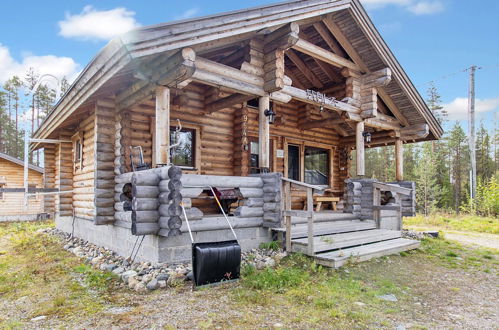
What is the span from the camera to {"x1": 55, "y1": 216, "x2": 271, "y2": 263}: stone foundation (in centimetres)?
525

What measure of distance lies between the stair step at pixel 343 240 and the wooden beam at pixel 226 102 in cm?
306

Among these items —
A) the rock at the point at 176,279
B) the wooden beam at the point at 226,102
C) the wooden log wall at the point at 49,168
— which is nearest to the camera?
the rock at the point at 176,279

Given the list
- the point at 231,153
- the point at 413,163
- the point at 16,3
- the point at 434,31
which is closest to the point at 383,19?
the point at 434,31

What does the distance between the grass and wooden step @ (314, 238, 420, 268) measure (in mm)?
3208

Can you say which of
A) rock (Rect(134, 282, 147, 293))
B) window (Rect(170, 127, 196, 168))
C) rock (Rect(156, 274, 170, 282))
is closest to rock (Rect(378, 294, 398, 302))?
rock (Rect(156, 274, 170, 282))

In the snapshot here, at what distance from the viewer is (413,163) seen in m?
32.2

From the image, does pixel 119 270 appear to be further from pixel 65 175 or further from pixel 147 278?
pixel 65 175

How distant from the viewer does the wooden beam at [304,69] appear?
9.18 m

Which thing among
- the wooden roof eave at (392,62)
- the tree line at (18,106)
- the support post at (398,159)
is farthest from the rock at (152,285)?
the tree line at (18,106)

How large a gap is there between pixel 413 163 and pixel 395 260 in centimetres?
2881

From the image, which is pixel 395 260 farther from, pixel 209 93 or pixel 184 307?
pixel 209 93

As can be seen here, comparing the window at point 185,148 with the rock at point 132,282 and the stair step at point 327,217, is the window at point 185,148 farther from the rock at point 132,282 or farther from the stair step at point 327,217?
the rock at point 132,282

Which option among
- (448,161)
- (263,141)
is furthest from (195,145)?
(448,161)

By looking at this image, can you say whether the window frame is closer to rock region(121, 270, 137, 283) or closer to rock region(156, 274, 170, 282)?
rock region(121, 270, 137, 283)
